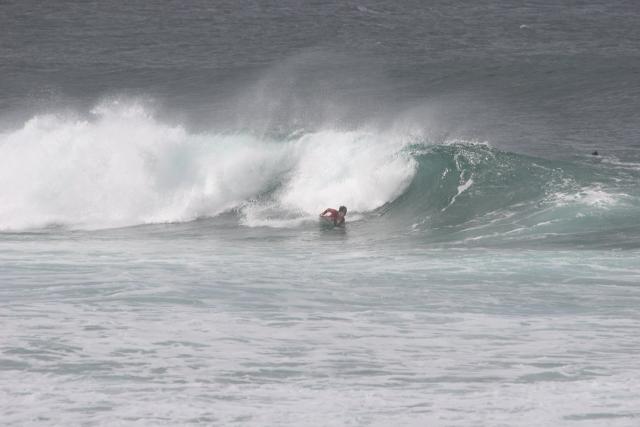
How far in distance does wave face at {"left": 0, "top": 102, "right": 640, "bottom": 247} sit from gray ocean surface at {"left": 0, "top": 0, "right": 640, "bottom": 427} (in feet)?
0.25

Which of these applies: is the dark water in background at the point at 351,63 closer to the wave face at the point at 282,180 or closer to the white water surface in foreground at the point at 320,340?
the wave face at the point at 282,180

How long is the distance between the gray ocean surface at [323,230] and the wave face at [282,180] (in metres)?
0.08

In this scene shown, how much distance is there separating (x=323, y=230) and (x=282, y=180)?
470 centimetres

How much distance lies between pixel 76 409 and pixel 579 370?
4.16 meters

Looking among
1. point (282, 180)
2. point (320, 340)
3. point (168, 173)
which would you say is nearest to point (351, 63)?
point (282, 180)

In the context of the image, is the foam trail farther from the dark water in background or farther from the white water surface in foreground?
the white water surface in foreground

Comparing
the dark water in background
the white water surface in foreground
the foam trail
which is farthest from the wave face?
the dark water in background

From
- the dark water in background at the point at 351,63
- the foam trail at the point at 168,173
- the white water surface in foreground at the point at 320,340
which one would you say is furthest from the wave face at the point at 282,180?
the dark water in background at the point at 351,63

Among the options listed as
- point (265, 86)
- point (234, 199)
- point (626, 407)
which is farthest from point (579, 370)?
point (265, 86)

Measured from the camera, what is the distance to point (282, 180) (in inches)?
962

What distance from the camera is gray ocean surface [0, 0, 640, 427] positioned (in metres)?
8.62

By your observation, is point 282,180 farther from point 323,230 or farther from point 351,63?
point 351,63

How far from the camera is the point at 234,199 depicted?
24.1 m

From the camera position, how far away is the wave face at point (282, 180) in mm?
21297
